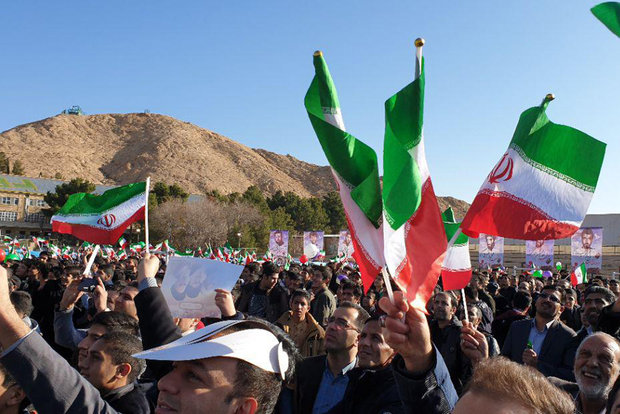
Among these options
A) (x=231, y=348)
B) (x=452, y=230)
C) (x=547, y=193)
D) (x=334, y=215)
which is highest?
(x=334, y=215)

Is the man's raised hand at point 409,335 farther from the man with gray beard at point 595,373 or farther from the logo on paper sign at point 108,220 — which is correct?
the logo on paper sign at point 108,220

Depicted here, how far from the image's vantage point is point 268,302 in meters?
8.18

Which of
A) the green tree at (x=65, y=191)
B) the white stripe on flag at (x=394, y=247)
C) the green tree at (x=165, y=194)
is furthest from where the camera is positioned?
the green tree at (x=165, y=194)

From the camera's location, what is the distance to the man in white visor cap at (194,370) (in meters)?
1.87

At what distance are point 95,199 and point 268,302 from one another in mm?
3127

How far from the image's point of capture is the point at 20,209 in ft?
270

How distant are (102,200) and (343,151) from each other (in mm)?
6445

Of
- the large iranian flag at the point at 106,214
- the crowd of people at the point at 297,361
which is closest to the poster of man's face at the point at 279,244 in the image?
the large iranian flag at the point at 106,214

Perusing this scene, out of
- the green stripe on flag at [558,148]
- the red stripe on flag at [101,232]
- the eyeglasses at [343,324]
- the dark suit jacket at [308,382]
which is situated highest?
the green stripe on flag at [558,148]

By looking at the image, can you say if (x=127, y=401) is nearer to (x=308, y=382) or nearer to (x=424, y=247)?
(x=308, y=382)

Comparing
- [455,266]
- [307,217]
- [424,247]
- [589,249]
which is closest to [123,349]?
[424,247]

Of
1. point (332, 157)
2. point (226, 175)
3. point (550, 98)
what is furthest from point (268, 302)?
point (226, 175)

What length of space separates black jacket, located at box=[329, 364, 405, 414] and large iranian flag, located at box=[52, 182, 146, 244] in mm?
5181

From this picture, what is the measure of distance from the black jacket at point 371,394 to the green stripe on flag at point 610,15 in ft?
9.71
